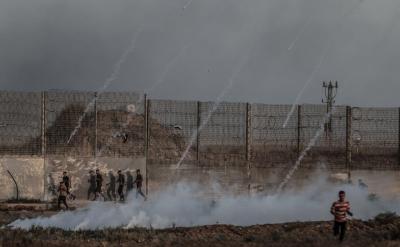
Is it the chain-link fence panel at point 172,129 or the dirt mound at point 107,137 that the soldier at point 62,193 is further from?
the chain-link fence panel at point 172,129

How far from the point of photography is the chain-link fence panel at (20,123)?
31316 mm

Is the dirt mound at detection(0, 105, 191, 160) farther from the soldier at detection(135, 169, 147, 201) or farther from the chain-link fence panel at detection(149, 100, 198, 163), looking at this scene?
the soldier at detection(135, 169, 147, 201)

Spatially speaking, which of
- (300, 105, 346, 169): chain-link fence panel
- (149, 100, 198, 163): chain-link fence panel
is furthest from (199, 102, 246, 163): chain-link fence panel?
(300, 105, 346, 169): chain-link fence panel

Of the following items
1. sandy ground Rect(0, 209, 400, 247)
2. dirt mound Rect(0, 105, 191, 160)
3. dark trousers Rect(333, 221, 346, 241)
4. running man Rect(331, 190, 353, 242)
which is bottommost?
sandy ground Rect(0, 209, 400, 247)

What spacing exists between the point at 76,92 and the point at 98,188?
4351 mm

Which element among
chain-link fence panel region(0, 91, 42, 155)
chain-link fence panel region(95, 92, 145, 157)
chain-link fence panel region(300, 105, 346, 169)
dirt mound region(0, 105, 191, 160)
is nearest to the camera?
chain-link fence panel region(0, 91, 42, 155)

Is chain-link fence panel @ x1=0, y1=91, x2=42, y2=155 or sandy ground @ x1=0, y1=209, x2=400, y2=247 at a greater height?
chain-link fence panel @ x1=0, y1=91, x2=42, y2=155

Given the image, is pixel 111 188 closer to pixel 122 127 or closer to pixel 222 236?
pixel 122 127

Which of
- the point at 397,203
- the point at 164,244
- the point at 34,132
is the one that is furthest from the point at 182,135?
the point at 164,244

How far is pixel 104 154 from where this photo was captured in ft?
111

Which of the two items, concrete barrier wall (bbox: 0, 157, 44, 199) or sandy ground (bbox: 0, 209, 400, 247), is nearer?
sandy ground (bbox: 0, 209, 400, 247)

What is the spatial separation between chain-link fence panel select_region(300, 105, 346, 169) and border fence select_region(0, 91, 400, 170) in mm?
45

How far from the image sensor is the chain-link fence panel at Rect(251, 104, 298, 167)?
112 feet

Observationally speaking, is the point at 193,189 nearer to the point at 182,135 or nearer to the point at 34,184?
the point at 182,135
